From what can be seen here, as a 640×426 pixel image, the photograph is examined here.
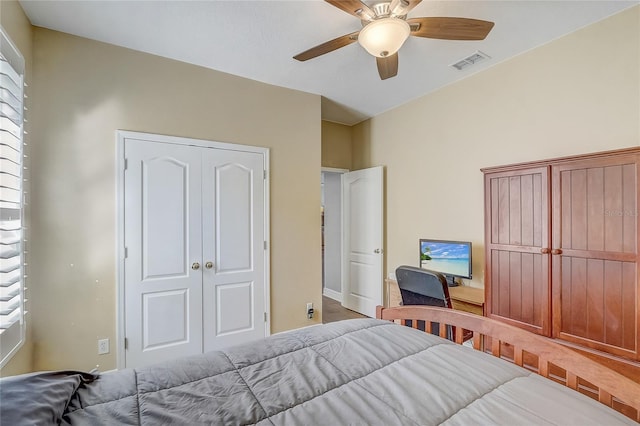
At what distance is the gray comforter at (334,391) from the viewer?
3.03 feet

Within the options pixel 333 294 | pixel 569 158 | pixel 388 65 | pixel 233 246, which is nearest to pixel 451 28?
pixel 388 65

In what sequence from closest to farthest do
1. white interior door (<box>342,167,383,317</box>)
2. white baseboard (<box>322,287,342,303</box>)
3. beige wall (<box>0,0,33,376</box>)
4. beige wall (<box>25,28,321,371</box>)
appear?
beige wall (<box>0,0,33,376</box>)
beige wall (<box>25,28,321,371</box>)
white interior door (<box>342,167,383,317</box>)
white baseboard (<box>322,287,342,303</box>)

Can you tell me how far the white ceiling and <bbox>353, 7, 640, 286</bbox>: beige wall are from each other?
20 centimetres

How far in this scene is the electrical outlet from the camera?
2.43 m

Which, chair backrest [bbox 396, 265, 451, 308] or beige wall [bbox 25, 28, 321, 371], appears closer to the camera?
chair backrest [bbox 396, 265, 451, 308]

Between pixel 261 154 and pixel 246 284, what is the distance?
139 centimetres

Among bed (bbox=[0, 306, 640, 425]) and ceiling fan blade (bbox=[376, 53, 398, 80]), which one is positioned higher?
ceiling fan blade (bbox=[376, 53, 398, 80])

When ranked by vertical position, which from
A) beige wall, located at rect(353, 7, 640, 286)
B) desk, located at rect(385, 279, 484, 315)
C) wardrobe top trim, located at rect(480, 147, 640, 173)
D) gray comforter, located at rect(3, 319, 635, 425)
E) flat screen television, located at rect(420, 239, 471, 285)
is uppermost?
beige wall, located at rect(353, 7, 640, 286)

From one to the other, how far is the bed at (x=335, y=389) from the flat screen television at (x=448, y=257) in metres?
1.63

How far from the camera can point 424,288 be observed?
2.25 meters

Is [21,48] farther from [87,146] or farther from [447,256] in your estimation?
[447,256]

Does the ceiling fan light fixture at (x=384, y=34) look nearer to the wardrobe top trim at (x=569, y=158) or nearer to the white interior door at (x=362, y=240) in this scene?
the wardrobe top trim at (x=569, y=158)

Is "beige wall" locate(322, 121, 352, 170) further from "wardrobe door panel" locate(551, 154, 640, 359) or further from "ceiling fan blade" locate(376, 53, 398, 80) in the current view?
"wardrobe door panel" locate(551, 154, 640, 359)

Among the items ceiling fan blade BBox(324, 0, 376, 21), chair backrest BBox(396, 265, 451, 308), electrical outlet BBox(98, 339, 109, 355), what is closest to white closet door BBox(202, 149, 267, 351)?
electrical outlet BBox(98, 339, 109, 355)
